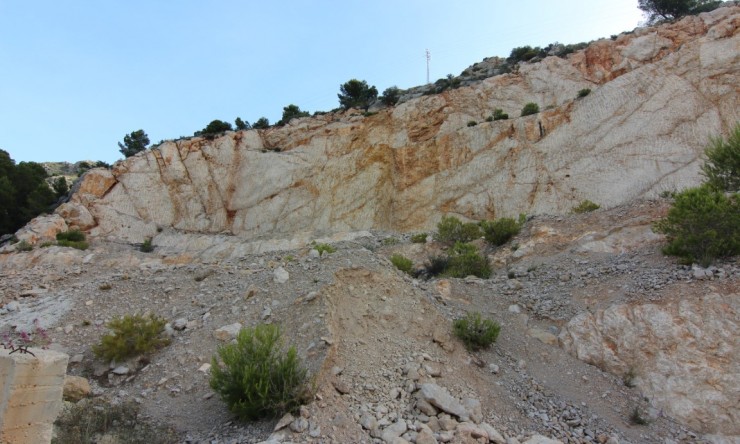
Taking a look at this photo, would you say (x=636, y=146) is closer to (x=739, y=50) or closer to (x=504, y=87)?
(x=739, y=50)

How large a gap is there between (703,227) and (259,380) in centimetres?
746

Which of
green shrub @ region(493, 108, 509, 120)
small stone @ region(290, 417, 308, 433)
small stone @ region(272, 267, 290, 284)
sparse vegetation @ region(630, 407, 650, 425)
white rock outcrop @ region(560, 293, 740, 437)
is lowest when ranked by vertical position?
sparse vegetation @ region(630, 407, 650, 425)

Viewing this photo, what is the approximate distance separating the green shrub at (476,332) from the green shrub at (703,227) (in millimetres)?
3533

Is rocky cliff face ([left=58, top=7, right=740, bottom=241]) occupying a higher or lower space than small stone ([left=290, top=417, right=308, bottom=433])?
higher

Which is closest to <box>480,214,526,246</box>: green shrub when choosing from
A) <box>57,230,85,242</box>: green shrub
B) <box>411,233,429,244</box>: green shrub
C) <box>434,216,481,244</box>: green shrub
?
<box>434,216,481,244</box>: green shrub

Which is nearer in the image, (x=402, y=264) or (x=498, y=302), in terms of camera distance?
(x=498, y=302)

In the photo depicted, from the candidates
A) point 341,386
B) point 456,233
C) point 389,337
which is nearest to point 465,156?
point 456,233

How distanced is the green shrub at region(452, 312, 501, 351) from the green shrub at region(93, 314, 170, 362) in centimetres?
430

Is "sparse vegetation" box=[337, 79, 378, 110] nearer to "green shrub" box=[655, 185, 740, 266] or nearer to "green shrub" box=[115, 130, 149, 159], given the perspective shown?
"green shrub" box=[115, 130, 149, 159]

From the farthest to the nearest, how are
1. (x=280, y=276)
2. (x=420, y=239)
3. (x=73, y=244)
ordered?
(x=73, y=244), (x=420, y=239), (x=280, y=276)

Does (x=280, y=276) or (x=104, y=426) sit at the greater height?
(x=280, y=276)

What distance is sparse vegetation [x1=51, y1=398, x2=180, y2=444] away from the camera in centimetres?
489

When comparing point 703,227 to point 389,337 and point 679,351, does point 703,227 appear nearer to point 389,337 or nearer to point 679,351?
point 679,351

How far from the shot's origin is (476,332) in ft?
23.1
